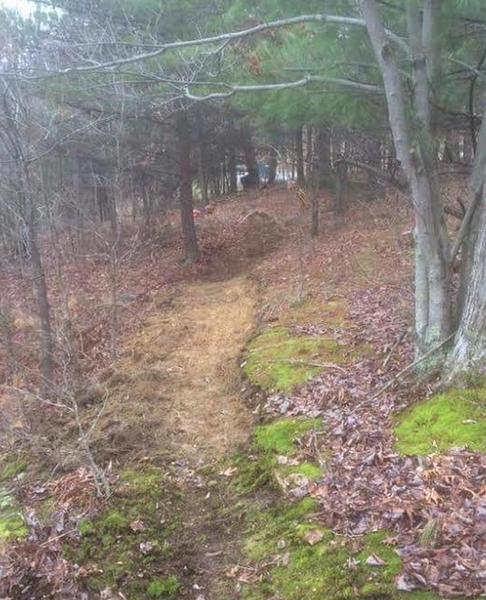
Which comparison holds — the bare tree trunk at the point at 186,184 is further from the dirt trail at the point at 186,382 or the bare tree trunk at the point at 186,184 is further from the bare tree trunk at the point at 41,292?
the bare tree trunk at the point at 41,292

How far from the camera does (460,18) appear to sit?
5.58 m

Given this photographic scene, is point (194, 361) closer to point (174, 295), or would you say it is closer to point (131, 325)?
point (131, 325)

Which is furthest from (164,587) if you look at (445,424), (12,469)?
(12,469)

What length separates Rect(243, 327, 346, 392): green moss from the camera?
691 centimetres

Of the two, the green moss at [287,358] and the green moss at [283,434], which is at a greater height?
the green moss at [287,358]

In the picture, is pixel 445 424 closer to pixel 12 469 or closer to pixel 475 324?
pixel 475 324

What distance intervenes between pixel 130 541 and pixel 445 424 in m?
2.64

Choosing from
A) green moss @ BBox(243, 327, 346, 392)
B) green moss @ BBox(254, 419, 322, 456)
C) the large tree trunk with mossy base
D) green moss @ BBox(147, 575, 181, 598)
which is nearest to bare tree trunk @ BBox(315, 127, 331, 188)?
green moss @ BBox(243, 327, 346, 392)

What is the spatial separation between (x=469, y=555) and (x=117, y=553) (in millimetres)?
2485

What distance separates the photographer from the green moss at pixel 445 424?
14.6 ft

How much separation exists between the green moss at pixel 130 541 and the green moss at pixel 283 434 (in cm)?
106

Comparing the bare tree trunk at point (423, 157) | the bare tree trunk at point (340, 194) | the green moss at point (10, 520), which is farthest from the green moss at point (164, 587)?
the bare tree trunk at point (340, 194)

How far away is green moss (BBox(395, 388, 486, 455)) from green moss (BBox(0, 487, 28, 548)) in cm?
307

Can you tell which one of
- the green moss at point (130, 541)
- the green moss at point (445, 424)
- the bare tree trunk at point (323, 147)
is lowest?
the green moss at point (130, 541)
